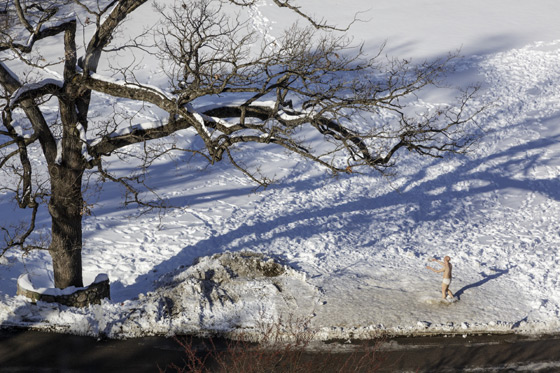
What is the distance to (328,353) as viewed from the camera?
10.9m

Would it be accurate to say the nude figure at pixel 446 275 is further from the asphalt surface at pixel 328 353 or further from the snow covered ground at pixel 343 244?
the asphalt surface at pixel 328 353

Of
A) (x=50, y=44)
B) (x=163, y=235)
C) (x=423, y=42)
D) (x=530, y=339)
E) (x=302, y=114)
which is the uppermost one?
(x=50, y=44)

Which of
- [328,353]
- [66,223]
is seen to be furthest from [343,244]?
[66,223]

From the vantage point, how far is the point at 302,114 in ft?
35.7

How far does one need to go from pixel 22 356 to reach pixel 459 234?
11.8m

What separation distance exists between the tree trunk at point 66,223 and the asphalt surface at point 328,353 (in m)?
1.34

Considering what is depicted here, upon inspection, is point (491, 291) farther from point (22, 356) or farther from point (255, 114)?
point (22, 356)

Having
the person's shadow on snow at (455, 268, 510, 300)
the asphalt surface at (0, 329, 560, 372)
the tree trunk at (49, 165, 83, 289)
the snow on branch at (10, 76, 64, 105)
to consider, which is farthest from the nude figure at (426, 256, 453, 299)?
the snow on branch at (10, 76, 64, 105)

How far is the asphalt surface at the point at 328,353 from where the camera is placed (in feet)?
34.0

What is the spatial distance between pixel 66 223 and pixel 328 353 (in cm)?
566

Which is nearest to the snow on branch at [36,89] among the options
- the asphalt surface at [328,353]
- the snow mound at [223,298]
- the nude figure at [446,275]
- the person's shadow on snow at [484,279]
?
the asphalt surface at [328,353]

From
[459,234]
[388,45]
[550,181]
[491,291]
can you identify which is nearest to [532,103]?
[550,181]

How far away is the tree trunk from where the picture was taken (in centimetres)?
1135

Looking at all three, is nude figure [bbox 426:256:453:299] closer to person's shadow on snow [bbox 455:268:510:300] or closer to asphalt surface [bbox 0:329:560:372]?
person's shadow on snow [bbox 455:268:510:300]
